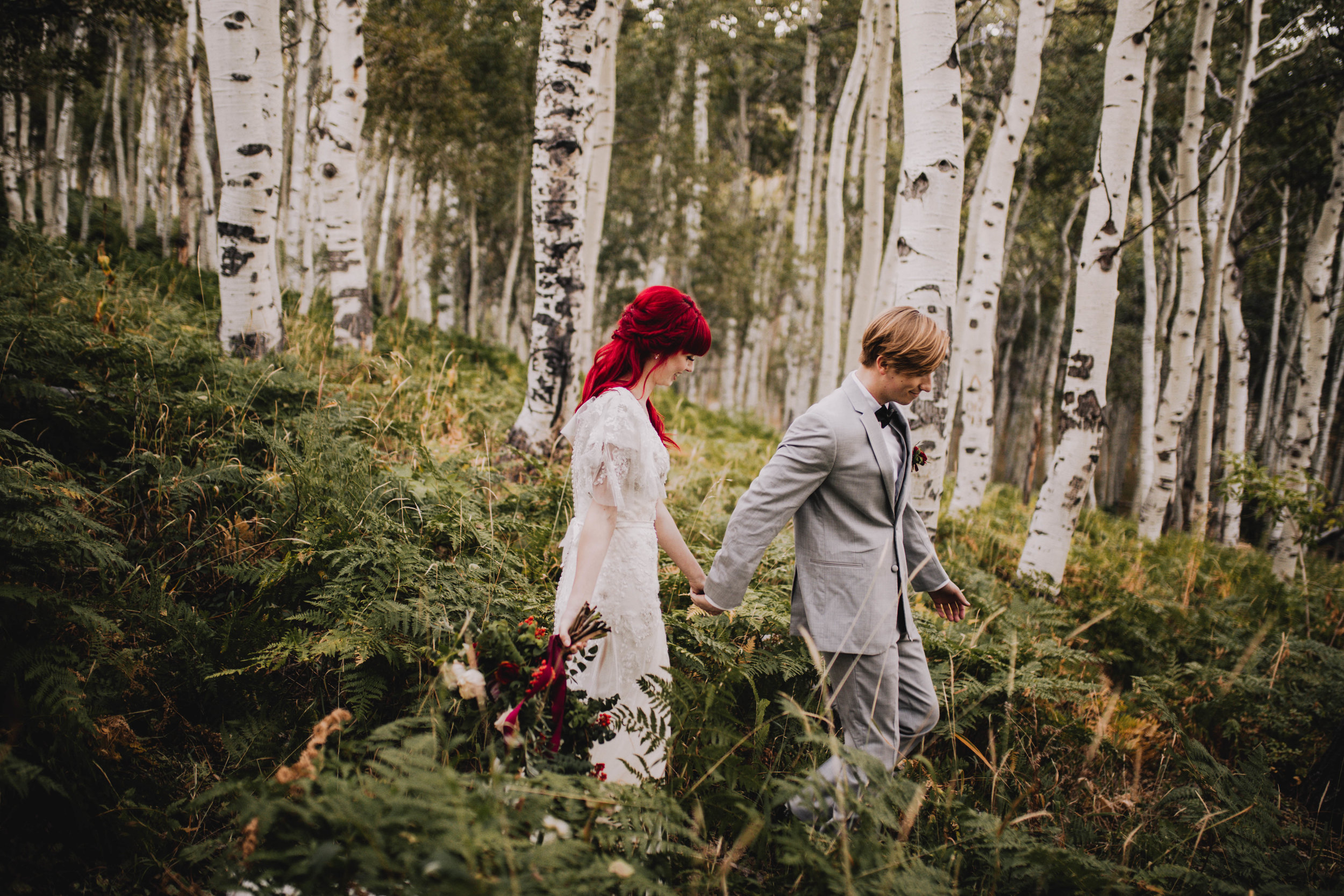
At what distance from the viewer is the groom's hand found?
2715 mm

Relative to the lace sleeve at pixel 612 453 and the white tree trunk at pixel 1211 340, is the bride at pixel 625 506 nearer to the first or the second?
the lace sleeve at pixel 612 453

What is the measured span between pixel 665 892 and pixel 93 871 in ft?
5.57

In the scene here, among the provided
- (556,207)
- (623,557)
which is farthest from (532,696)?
(556,207)

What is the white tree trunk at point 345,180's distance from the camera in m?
6.43

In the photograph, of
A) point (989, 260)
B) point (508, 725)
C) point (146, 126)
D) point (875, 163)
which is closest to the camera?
point (508, 725)

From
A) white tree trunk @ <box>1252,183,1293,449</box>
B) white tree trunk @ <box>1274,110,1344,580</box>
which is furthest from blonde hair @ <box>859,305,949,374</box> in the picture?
white tree trunk @ <box>1252,183,1293,449</box>

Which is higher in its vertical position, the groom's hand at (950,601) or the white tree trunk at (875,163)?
the white tree trunk at (875,163)

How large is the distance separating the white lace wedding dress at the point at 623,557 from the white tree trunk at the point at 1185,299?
29.6ft

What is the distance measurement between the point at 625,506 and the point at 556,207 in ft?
10.6

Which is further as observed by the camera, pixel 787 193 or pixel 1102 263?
pixel 787 193

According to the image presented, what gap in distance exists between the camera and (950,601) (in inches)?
108

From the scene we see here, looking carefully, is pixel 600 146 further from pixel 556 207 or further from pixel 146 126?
pixel 146 126

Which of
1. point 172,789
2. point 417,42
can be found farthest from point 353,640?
point 417,42

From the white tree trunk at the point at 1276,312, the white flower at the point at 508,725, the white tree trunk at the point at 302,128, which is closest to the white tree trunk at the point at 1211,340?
the white tree trunk at the point at 1276,312
